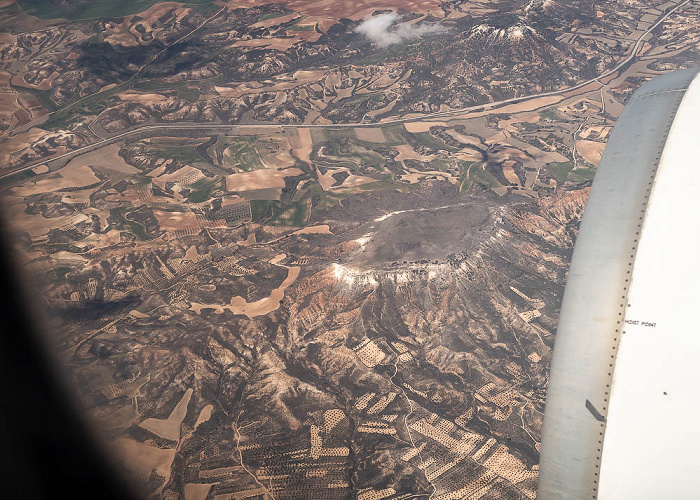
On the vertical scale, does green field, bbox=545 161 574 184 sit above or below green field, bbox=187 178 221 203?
below

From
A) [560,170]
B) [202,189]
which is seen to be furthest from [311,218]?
[560,170]

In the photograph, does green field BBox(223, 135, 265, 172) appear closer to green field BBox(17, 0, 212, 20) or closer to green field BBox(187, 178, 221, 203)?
green field BBox(187, 178, 221, 203)

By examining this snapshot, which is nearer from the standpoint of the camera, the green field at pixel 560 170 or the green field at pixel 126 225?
the green field at pixel 126 225

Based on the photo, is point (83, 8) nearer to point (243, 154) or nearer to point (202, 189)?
point (243, 154)

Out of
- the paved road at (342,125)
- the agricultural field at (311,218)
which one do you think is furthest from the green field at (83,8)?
the paved road at (342,125)

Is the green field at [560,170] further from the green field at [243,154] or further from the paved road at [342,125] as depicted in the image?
the green field at [243,154]

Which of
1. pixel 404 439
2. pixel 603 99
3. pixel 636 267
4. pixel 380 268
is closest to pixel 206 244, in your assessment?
pixel 380 268

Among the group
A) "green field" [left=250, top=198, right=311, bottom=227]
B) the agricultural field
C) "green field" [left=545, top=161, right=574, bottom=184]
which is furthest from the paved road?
"green field" [left=250, top=198, right=311, bottom=227]

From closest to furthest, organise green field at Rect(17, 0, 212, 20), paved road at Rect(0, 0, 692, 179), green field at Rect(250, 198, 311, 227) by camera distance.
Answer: green field at Rect(250, 198, 311, 227)
paved road at Rect(0, 0, 692, 179)
green field at Rect(17, 0, 212, 20)
